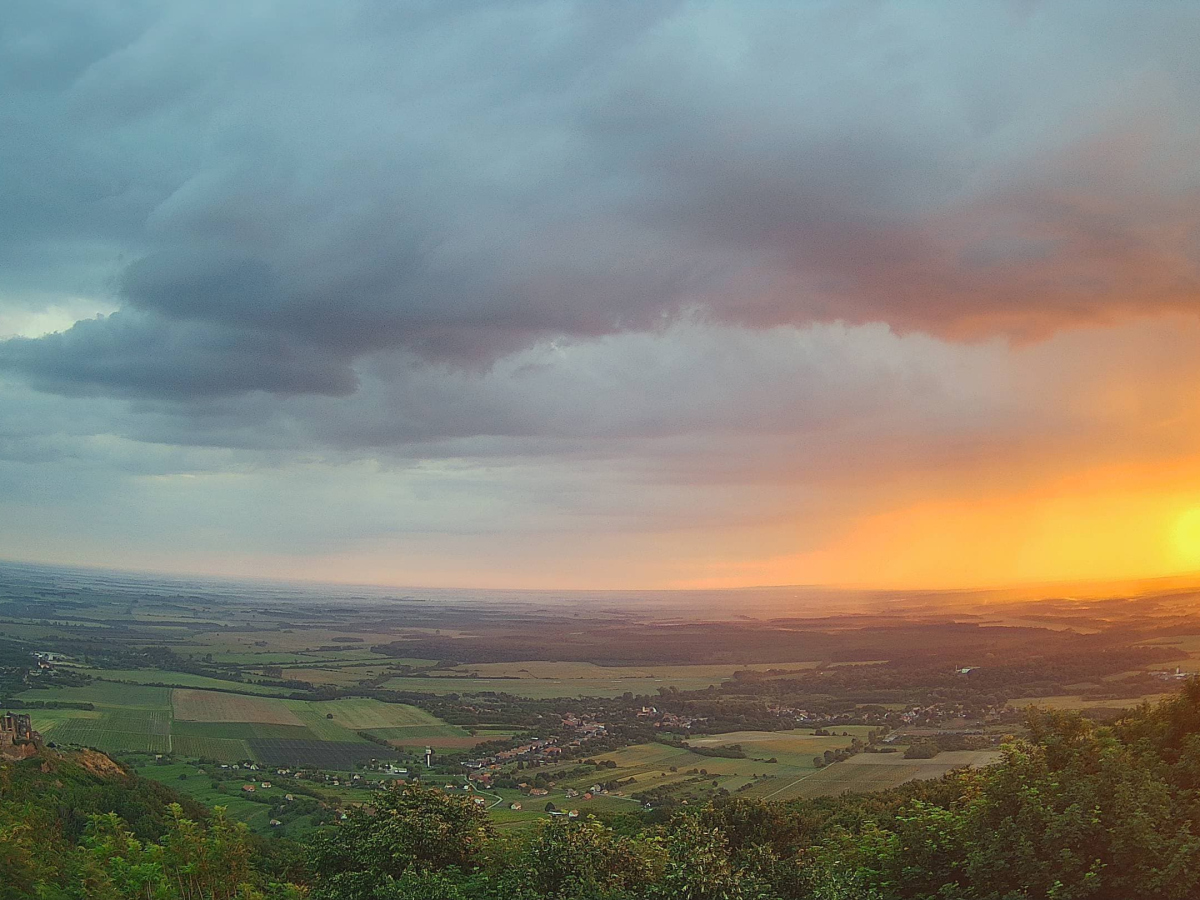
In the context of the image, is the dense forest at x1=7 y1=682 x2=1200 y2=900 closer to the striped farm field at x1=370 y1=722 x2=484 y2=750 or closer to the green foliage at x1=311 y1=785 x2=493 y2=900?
the green foliage at x1=311 y1=785 x2=493 y2=900

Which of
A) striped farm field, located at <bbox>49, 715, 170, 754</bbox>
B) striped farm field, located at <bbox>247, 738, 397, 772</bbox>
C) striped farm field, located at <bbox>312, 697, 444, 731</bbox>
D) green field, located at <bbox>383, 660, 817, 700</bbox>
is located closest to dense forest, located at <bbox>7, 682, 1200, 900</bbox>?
striped farm field, located at <bbox>247, 738, 397, 772</bbox>

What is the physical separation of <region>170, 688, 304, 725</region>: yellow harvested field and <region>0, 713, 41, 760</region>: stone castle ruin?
44504 millimetres

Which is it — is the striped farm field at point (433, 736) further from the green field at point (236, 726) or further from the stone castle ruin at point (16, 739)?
the stone castle ruin at point (16, 739)

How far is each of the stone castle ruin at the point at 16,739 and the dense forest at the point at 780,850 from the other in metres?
19.6

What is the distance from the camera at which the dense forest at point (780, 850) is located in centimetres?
1692

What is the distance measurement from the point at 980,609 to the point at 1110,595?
3148cm

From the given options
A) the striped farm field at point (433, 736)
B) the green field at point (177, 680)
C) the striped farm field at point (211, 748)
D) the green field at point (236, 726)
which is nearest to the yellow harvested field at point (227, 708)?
the green field at point (236, 726)

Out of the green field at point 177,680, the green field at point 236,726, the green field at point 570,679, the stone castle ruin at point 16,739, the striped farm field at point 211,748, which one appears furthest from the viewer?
the green field at point 570,679

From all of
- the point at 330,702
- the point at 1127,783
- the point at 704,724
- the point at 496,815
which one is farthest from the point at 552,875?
the point at 330,702

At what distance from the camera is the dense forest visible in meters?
16.9

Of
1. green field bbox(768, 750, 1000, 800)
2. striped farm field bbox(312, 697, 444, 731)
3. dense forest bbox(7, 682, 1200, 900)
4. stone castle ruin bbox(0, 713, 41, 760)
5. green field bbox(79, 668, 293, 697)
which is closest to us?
dense forest bbox(7, 682, 1200, 900)

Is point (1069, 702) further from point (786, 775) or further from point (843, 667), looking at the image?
point (843, 667)

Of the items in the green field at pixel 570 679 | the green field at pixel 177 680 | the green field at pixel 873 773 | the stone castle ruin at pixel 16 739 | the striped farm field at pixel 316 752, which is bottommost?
the green field at pixel 570 679

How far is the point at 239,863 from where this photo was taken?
22.1 metres
